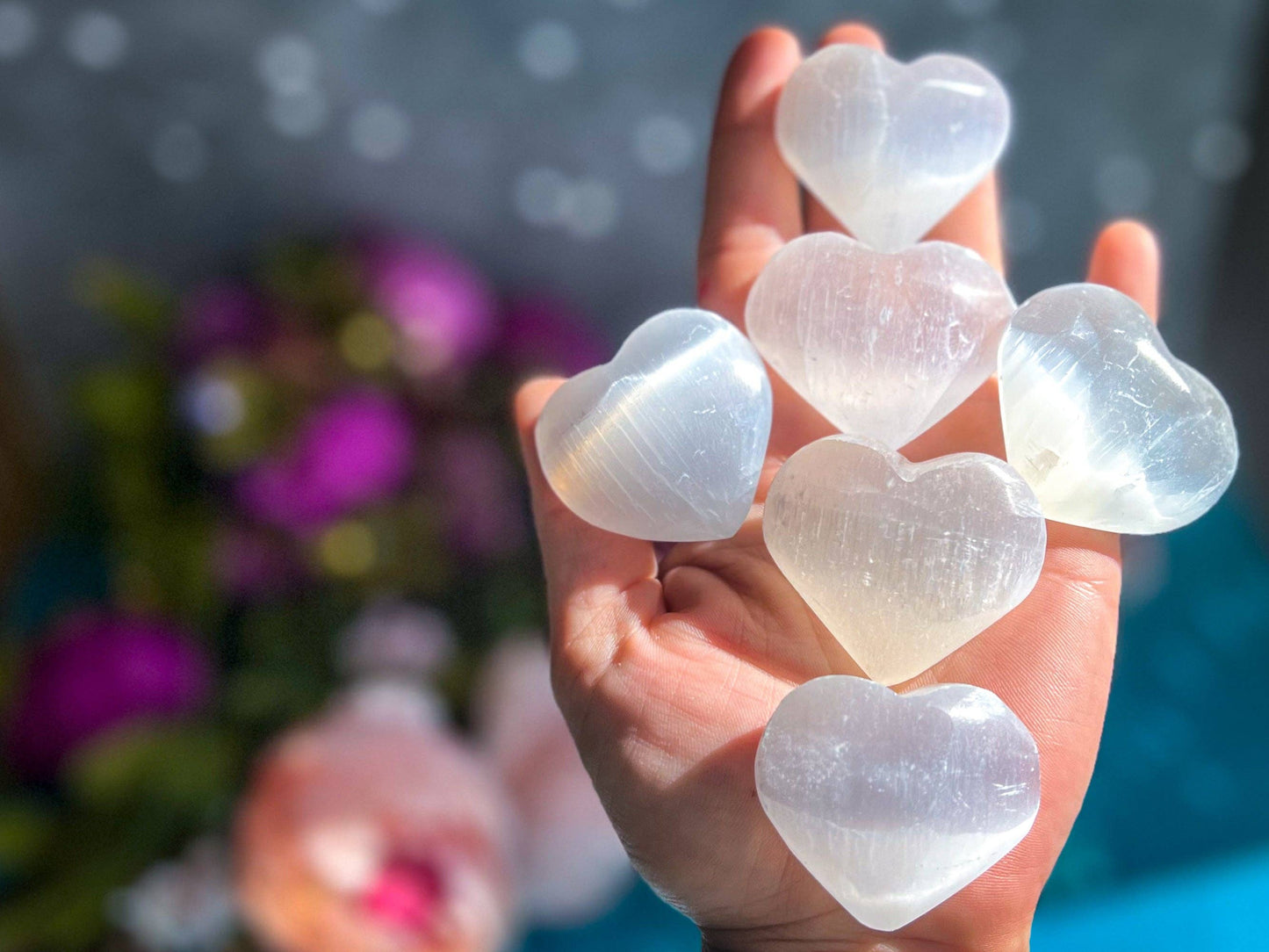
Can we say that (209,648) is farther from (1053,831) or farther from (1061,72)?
(1061,72)

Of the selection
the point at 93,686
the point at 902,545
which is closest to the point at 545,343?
the point at 93,686

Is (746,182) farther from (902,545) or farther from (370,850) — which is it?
(370,850)

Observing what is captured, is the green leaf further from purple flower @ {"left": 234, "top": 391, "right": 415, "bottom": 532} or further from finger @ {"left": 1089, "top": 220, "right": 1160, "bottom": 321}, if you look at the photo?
finger @ {"left": 1089, "top": 220, "right": 1160, "bottom": 321}

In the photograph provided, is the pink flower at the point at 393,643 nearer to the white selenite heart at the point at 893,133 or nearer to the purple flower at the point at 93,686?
the purple flower at the point at 93,686

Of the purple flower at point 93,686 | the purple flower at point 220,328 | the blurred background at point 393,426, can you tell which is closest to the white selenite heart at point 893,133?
the blurred background at point 393,426

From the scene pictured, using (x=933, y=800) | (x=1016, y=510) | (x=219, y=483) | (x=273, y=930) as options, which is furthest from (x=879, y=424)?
(x=219, y=483)

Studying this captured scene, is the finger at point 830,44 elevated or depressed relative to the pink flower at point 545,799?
elevated
